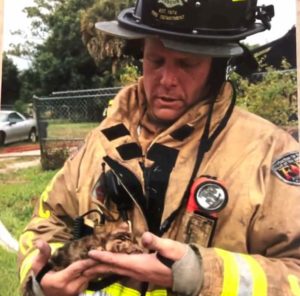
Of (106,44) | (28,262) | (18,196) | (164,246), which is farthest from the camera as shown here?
(18,196)

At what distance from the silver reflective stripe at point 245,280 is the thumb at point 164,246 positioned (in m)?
0.10

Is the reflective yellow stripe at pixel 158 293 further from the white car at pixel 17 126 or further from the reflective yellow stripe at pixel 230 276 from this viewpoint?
the white car at pixel 17 126

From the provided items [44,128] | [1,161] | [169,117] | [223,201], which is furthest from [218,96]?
[1,161]

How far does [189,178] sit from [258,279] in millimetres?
211

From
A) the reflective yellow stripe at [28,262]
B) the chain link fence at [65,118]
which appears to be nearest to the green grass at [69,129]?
the chain link fence at [65,118]

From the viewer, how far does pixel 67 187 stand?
1215mm

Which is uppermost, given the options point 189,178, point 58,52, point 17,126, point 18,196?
point 58,52

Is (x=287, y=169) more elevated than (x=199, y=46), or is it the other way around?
(x=199, y=46)

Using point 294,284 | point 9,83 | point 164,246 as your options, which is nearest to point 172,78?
point 164,246

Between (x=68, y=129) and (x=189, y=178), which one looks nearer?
(x=189, y=178)

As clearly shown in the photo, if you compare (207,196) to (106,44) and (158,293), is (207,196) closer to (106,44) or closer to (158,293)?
(158,293)

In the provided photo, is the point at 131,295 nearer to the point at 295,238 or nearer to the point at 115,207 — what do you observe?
the point at 115,207

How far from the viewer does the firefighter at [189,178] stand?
3.30 ft

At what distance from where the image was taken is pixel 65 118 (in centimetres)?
153
